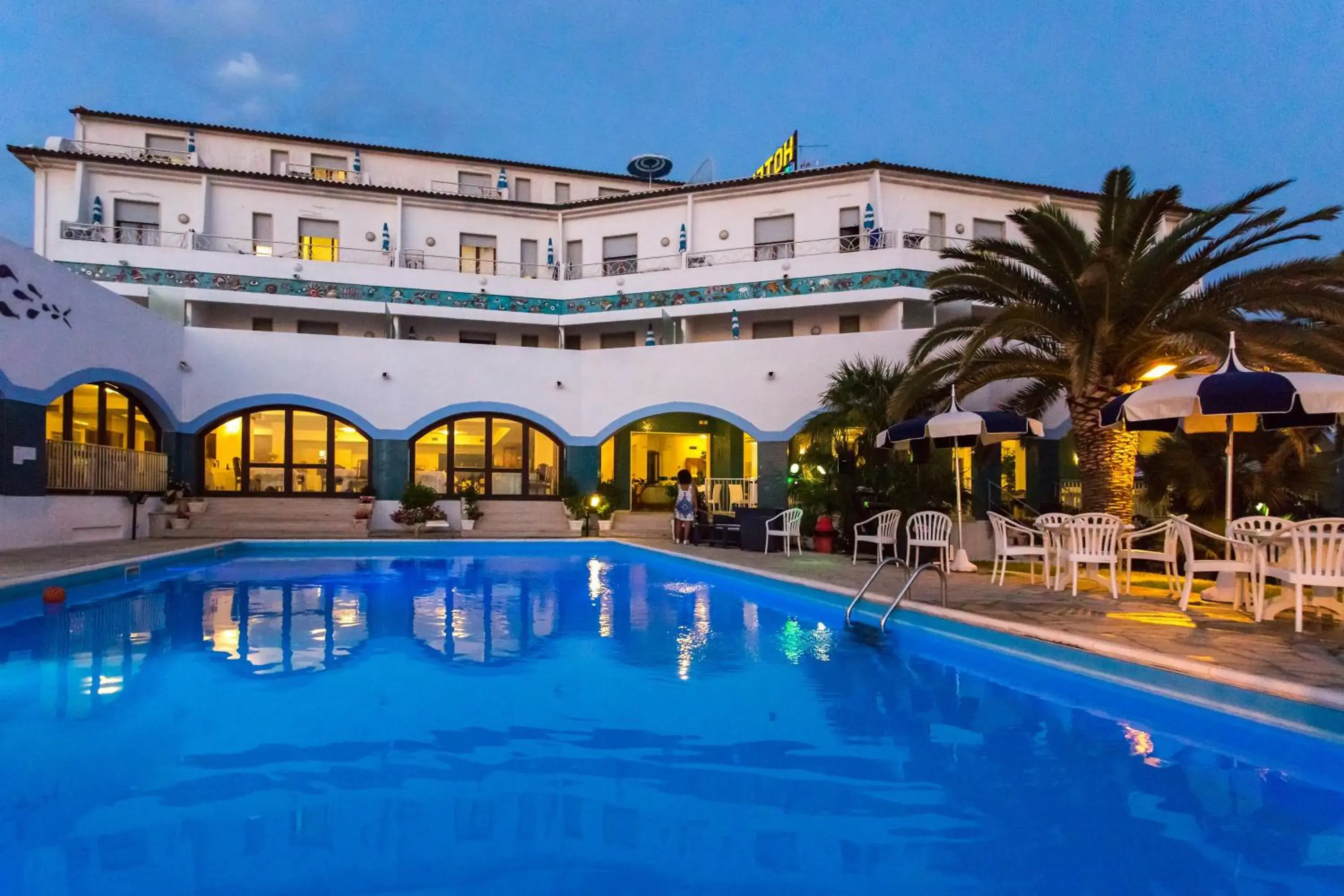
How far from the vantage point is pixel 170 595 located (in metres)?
9.76

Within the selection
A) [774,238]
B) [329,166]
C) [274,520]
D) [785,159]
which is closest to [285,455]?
[274,520]

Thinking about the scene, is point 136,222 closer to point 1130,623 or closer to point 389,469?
point 389,469

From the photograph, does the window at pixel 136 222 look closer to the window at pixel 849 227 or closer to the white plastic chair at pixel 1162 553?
the window at pixel 849 227

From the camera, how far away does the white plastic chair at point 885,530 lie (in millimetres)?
10906

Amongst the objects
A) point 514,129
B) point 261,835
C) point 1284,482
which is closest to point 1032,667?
point 261,835

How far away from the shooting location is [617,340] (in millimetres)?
22328

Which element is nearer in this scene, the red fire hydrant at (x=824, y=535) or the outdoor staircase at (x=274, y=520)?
the red fire hydrant at (x=824, y=535)

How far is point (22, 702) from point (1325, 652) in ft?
28.0

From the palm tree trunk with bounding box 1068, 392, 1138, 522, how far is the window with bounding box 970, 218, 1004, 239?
12112 millimetres

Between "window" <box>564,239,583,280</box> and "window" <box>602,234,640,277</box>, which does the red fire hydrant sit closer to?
"window" <box>602,234,640,277</box>

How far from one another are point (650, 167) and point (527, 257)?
5.78 meters

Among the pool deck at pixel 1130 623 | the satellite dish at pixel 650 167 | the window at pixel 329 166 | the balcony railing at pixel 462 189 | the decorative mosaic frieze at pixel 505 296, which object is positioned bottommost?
the pool deck at pixel 1130 623

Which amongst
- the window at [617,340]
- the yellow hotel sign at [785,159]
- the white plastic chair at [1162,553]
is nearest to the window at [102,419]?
the window at [617,340]

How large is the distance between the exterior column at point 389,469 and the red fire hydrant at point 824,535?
986cm
